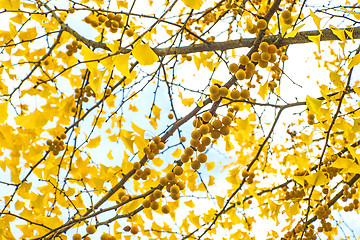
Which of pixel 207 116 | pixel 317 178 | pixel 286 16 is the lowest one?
pixel 317 178

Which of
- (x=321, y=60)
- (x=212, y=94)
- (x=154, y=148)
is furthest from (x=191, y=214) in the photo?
(x=321, y=60)

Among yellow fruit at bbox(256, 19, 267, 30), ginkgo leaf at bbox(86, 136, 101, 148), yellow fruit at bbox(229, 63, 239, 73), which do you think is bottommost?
yellow fruit at bbox(229, 63, 239, 73)

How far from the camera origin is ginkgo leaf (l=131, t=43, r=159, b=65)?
85 centimetres

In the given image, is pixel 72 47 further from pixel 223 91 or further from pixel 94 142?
pixel 223 91

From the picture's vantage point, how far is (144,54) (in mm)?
872

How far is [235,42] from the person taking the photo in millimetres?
1668

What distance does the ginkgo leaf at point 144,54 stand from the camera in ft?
2.80

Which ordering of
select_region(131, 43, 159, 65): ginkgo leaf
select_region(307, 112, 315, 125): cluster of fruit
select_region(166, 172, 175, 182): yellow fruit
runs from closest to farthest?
select_region(131, 43, 159, 65): ginkgo leaf < select_region(166, 172, 175, 182): yellow fruit < select_region(307, 112, 315, 125): cluster of fruit

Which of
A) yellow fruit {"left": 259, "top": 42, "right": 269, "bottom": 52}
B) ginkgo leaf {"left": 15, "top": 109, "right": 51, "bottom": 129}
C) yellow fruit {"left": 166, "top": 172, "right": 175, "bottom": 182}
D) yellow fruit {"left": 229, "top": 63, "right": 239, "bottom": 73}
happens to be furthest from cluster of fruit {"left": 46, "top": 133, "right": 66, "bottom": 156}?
yellow fruit {"left": 259, "top": 42, "right": 269, "bottom": 52}

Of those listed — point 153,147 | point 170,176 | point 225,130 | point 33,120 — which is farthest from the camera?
point 153,147

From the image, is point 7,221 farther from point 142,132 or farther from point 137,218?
point 142,132

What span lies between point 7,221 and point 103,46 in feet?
4.17

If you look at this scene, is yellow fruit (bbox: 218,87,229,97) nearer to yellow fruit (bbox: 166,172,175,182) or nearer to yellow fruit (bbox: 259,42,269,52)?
yellow fruit (bbox: 259,42,269,52)

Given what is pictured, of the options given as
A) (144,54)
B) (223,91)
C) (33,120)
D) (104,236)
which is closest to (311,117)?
(223,91)
